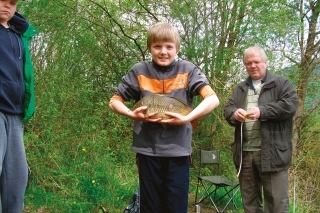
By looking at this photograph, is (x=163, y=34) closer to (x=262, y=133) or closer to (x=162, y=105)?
(x=162, y=105)

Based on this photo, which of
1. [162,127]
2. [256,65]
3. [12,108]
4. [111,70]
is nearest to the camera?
[12,108]

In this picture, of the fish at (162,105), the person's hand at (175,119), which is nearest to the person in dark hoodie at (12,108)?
the fish at (162,105)

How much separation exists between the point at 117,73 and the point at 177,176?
4.71 m

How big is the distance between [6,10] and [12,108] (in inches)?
20.9

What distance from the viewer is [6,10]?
2203 millimetres

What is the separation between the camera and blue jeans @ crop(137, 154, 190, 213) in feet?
7.34

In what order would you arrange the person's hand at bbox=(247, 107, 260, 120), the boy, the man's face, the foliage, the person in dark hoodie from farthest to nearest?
the foliage, the man's face, the person's hand at bbox=(247, 107, 260, 120), the boy, the person in dark hoodie

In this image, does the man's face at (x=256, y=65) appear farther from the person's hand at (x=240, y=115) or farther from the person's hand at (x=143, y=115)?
the person's hand at (x=143, y=115)

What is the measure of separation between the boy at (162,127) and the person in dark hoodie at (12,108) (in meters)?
0.50

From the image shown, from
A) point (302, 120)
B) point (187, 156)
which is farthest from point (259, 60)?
point (302, 120)

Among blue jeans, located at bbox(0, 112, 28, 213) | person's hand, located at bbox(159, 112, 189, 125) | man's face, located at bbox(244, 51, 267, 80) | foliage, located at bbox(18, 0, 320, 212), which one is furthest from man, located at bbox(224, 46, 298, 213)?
blue jeans, located at bbox(0, 112, 28, 213)

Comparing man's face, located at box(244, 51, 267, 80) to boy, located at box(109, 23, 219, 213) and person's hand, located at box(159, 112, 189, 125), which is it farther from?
person's hand, located at box(159, 112, 189, 125)

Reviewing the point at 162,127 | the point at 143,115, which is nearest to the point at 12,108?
the point at 143,115

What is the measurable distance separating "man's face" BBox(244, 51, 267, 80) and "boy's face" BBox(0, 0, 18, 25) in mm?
2210
